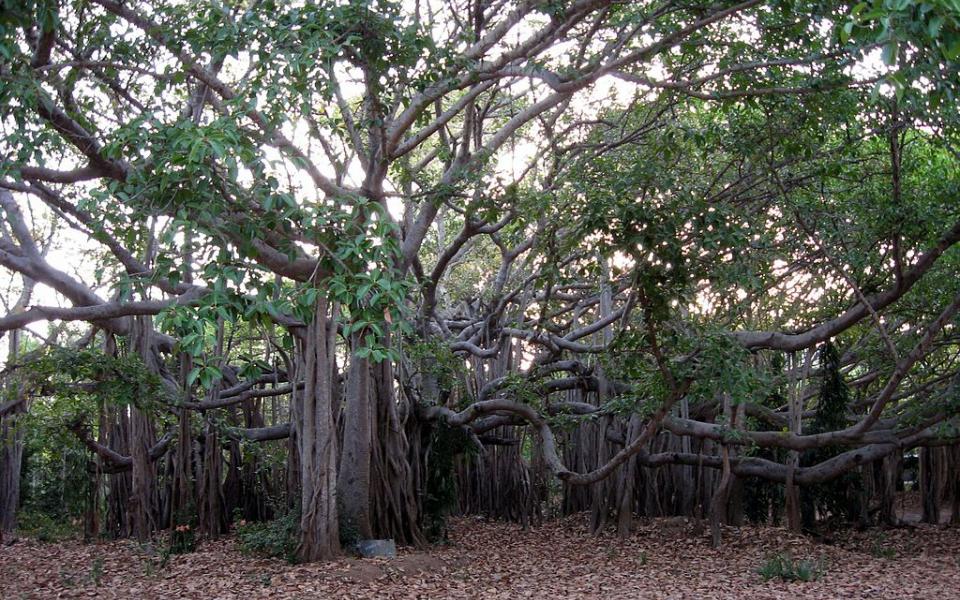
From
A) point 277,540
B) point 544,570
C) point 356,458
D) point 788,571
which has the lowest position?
point 544,570

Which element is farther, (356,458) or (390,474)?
(390,474)

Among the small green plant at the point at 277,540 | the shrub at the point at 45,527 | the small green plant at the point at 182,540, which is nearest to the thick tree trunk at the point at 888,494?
the small green plant at the point at 277,540

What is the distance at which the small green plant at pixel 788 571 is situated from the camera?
264 inches

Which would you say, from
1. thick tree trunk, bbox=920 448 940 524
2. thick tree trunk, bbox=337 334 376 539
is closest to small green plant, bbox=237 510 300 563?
thick tree trunk, bbox=337 334 376 539

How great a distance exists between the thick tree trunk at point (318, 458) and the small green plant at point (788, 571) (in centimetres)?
342

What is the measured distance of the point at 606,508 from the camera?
33.1ft

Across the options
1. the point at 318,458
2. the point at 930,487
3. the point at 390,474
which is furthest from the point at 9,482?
the point at 930,487

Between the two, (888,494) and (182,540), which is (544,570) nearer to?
(182,540)

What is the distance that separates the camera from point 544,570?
7781 millimetres

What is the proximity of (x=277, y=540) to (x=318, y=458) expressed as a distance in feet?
3.24

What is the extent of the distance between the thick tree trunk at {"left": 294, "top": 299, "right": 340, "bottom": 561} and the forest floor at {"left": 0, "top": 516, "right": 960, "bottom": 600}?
23 cm

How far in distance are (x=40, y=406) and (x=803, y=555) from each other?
8.61 meters

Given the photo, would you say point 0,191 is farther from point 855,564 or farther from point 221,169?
point 855,564

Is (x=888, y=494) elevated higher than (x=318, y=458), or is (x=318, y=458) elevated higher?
(x=318, y=458)
